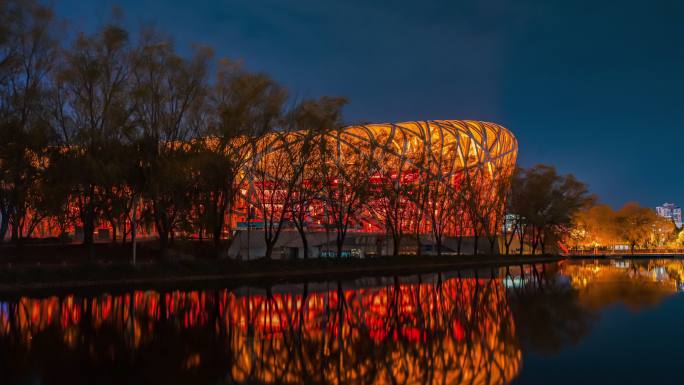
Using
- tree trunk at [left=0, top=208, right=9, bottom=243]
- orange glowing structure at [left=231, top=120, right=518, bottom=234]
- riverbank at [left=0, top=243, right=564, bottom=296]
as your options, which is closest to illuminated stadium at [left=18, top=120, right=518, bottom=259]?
orange glowing structure at [left=231, top=120, right=518, bottom=234]

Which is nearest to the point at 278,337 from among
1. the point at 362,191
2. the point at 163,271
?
the point at 163,271

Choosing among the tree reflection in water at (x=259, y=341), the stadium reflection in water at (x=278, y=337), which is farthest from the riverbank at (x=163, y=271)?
the tree reflection in water at (x=259, y=341)

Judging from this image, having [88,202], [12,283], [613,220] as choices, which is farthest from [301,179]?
[613,220]

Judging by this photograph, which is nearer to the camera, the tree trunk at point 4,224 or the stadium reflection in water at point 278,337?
the stadium reflection in water at point 278,337

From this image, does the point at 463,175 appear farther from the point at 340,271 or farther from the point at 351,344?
the point at 351,344

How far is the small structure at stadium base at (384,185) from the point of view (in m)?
39.1

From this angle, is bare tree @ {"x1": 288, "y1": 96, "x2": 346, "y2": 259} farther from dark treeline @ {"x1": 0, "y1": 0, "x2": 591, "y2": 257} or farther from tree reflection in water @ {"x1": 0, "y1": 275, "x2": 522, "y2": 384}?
tree reflection in water @ {"x1": 0, "y1": 275, "x2": 522, "y2": 384}

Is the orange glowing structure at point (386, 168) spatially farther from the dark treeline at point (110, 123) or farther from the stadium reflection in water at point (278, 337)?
the stadium reflection in water at point (278, 337)

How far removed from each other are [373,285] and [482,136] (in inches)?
2066

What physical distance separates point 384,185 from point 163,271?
20312mm

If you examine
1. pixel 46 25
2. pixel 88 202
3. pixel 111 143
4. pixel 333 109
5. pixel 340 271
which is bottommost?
pixel 340 271

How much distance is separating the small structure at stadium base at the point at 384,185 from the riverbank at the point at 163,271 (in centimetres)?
385

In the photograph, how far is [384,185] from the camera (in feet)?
150

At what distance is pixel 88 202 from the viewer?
32625mm
